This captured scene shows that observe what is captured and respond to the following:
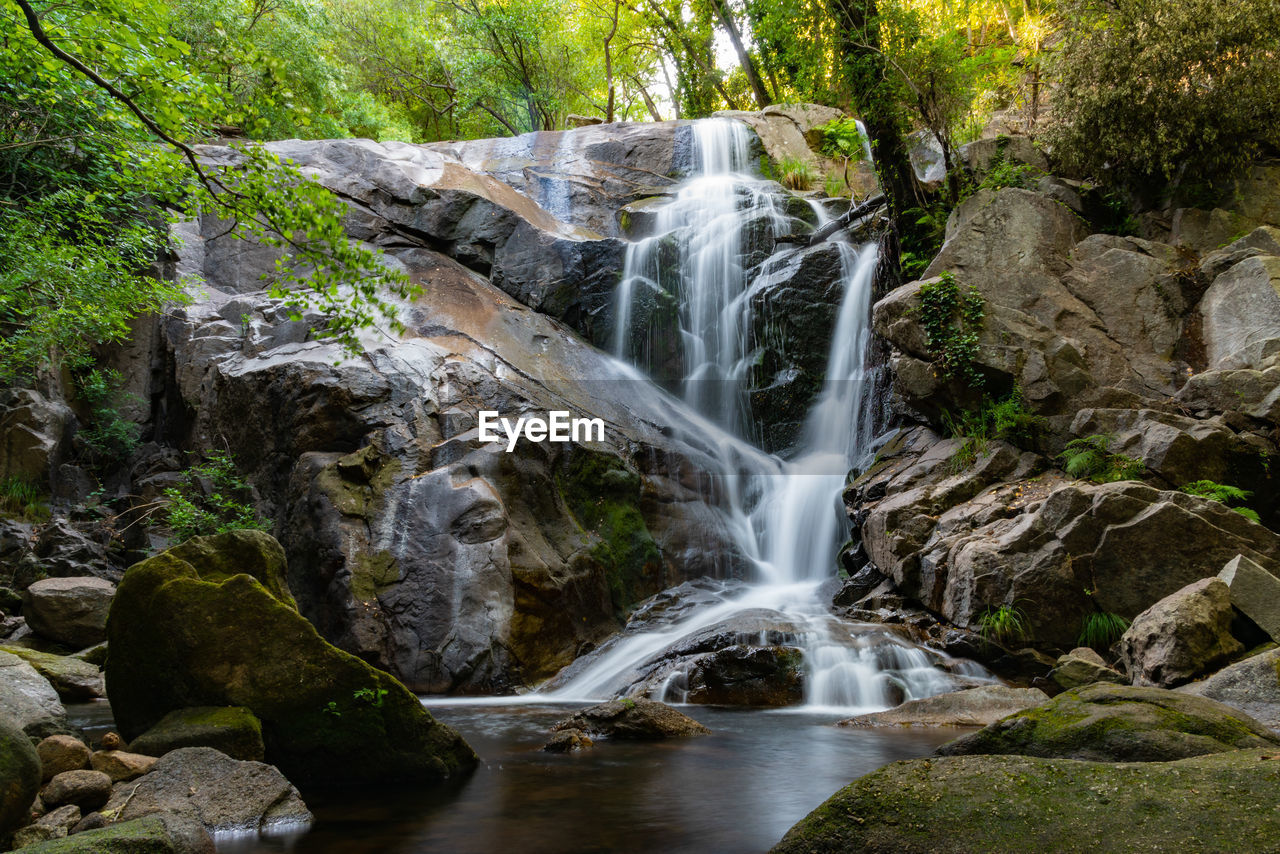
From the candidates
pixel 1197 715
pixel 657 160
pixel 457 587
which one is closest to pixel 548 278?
pixel 657 160

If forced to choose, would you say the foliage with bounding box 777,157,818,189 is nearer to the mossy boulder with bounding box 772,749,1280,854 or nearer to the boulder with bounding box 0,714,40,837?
the mossy boulder with bounding box 772,749,1280,854

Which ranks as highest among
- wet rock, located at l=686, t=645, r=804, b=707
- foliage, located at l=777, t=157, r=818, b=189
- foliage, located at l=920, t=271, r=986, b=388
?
foliage, located at l=777, t=157, r=818, b=189

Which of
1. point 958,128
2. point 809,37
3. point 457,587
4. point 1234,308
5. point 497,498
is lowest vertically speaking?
point 457,587

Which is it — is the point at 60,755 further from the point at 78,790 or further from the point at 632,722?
the point at 632,722

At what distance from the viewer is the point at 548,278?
16.2 metres

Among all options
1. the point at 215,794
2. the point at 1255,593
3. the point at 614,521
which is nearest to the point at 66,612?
the point at 614,521

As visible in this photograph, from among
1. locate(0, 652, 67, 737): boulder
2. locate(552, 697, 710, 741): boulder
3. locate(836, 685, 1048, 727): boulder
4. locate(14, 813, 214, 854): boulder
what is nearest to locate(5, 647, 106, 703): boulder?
locate(0, 652, 67, 737): boulder

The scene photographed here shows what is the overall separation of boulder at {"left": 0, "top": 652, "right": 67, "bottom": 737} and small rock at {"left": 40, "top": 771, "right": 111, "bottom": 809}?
798mm

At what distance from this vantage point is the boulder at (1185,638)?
636 cm

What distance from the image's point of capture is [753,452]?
46.8 feet

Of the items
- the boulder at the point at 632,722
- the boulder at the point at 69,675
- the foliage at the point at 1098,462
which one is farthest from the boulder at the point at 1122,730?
the boulder at the point at 69,675

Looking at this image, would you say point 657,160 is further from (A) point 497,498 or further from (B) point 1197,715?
(B) point 1197,715

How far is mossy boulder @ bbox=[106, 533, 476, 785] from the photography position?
530 cm

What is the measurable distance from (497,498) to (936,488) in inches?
228
